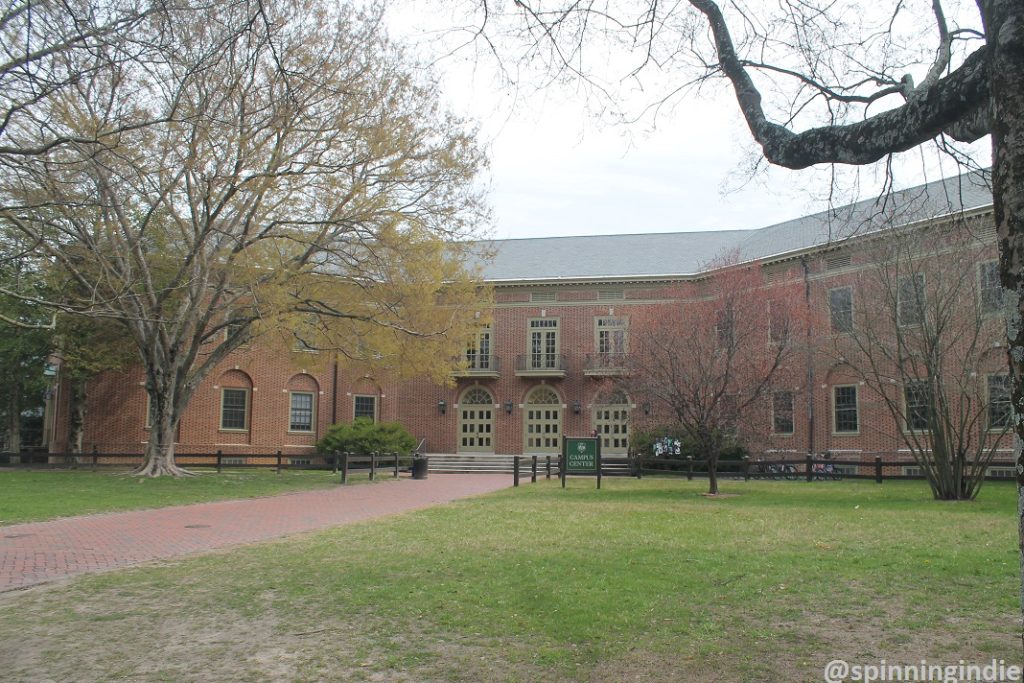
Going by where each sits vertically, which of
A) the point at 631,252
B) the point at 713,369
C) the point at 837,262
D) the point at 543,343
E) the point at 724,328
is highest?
the point at 631,252

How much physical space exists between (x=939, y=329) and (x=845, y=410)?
52.0 ft

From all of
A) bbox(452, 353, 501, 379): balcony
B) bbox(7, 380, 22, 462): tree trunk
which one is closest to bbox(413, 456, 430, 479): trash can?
bbox(452, 353, 501, 379): balcony

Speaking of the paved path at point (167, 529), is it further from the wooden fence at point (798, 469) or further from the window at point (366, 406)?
the window at point (366, 406)

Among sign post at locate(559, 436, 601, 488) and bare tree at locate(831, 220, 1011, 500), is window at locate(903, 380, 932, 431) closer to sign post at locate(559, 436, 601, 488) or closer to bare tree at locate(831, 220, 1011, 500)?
bare tree at locate(831, 220, 1011, 500)

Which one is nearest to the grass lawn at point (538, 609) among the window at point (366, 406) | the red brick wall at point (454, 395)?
the red brick wall at point (454, 395)

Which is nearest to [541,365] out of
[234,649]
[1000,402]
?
[1000,402]

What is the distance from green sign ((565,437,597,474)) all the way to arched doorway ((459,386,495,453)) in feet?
61.7

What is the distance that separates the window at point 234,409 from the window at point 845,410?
25195 mm

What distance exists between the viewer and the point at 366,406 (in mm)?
40125

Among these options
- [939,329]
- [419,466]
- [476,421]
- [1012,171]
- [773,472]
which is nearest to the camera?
[1012,171]

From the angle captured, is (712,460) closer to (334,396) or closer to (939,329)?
(939,329)

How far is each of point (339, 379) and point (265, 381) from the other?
11.5ft

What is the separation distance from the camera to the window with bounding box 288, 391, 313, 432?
38312 mm

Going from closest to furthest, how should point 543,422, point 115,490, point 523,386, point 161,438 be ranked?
point 115,490 < point 161,438 < point 543,422 < point 523,386
